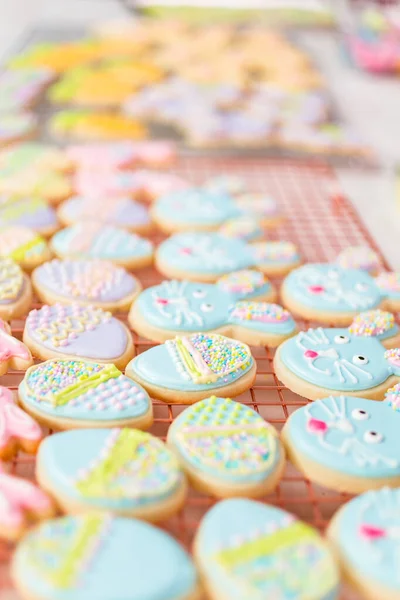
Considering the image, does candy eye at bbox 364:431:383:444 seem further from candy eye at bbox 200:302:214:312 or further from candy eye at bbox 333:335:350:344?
candy eye at bbox 200:302:214:312

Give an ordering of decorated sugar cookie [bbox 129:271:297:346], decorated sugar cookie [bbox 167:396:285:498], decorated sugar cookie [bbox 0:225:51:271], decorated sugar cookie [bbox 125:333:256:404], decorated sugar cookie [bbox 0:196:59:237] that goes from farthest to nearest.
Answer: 1. decorated sugar cookie [bbox 0:196:59:237]
2. decorated sugar cookie [bbox 0:225:51:271]
3. decorated sugar cookie [bbox 129:271:297:346]
4. decorated sugar cookie [bbox 125:333:256:404]
5. decorated sugar cookie [bbox 167:396:285:498]

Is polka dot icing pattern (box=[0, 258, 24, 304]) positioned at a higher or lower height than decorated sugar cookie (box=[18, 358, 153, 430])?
higher

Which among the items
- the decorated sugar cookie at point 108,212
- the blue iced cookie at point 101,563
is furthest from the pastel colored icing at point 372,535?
the decorated sugar cookie at point 108,212

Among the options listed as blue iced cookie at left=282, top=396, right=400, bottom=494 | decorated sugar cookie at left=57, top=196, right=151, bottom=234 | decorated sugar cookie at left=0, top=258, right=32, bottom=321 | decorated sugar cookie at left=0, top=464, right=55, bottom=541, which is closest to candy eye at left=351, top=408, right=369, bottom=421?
blue iced cookie at left=282, top=396, right=400, bottom=494

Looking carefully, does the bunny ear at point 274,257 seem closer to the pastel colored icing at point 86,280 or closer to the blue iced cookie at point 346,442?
the pastel colored icing at point 86,280

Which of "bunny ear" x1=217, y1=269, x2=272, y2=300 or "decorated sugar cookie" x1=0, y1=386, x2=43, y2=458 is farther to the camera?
"bunny ear" x1=217, y1=269, x2=272, y2=300

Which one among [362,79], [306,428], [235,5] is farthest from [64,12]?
[306,428]
